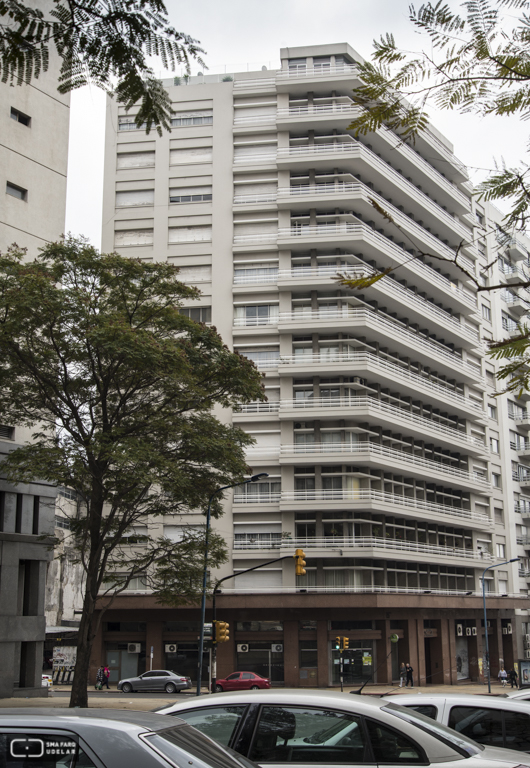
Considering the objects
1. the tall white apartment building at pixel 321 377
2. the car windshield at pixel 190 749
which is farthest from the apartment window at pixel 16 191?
the car windshield at pixel 190 749

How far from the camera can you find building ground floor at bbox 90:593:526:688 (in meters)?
43.6

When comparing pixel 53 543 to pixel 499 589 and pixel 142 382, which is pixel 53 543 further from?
pixel 499 589

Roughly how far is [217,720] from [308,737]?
724 mm

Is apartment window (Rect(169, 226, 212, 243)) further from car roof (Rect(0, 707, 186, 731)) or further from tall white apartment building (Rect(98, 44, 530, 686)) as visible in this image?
car roof (Rect(0, 707, 186, 731))

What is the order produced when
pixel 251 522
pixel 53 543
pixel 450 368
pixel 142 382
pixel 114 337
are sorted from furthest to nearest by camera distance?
pixel 450 368 < pixel 251 522 < pixel 53 543 < pixel 142 382 < pixel 114 337

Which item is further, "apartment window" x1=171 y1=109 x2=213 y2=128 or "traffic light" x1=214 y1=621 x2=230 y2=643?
"apartment window" x1=171 y1=109 x2=213 y2=128

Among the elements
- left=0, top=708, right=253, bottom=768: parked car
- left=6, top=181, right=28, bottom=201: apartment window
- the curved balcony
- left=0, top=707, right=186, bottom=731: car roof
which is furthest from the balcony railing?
left=0, top=708, right=253, bottom=768: parked car

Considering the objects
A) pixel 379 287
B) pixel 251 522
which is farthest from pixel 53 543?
pixel 379 287

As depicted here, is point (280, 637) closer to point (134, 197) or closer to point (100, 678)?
point (100, 678)

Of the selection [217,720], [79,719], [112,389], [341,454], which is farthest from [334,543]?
[79,719]

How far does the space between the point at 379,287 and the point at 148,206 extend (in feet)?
50.9

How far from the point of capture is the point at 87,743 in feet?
13.7

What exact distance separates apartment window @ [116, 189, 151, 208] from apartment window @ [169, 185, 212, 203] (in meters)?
1.35

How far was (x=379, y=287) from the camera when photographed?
4797cm
